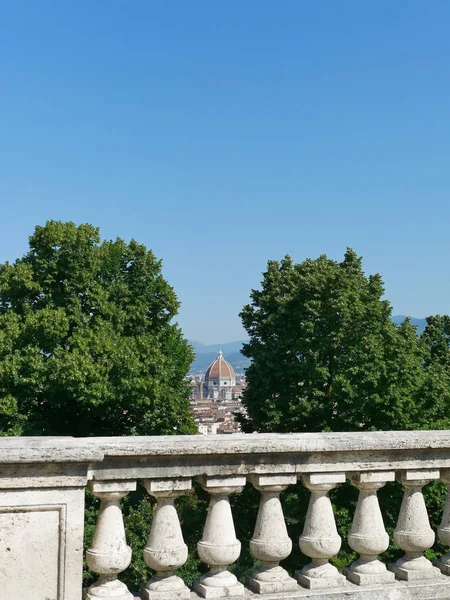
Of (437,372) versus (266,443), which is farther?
(437,372)

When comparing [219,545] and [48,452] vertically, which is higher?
[48,452]

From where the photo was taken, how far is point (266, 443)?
140 inches

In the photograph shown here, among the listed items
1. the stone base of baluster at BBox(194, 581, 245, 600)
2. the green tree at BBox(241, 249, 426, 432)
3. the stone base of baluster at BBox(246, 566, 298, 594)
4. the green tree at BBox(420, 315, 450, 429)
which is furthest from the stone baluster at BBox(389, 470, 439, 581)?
the green tree at BBox(420, 315, 450, 429)

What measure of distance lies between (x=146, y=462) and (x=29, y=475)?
23.5 inches

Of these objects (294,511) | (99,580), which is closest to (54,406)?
(294,511)

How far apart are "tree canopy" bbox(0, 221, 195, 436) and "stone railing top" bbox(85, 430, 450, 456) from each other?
22979 millimetres

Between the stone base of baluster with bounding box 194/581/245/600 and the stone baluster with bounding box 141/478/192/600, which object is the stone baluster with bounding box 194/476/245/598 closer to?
the stone base of baluster with bounding box 194/581/245/600

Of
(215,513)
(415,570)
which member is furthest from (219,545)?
(415,570)

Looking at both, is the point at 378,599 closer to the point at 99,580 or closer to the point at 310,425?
the point at 99,580

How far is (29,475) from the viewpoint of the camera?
3.08 m

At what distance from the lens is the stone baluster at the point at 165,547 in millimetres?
3383

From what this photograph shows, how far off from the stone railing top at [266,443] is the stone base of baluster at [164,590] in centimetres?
67

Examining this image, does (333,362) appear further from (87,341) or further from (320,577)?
(320,577)

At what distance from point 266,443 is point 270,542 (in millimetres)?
545
